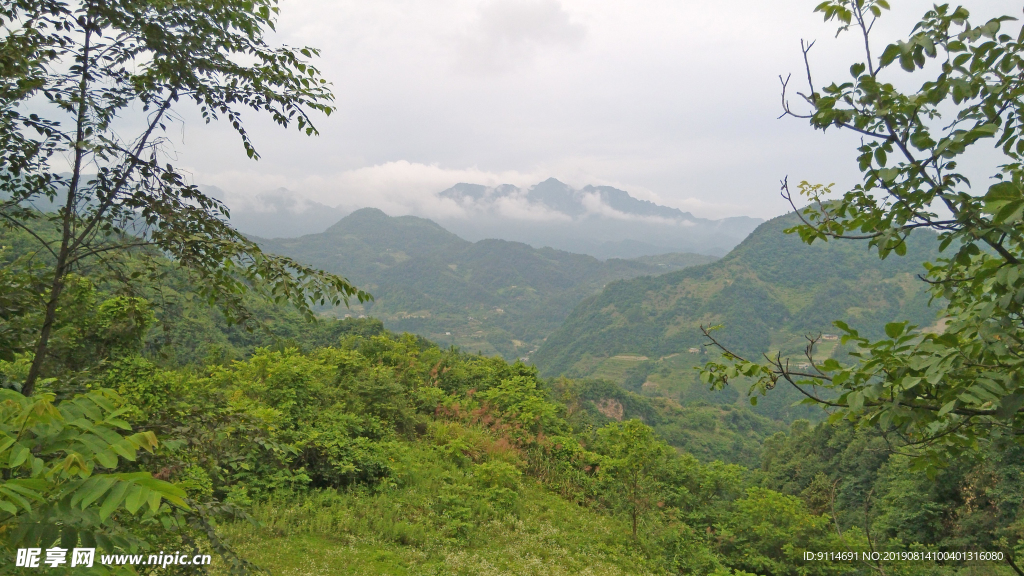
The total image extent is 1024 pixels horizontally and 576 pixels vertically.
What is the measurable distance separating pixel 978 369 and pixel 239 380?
11776 mm

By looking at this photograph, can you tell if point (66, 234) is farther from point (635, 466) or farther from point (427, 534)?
point (635, 466)

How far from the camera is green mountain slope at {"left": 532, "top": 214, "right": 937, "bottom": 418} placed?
13538 centimetres

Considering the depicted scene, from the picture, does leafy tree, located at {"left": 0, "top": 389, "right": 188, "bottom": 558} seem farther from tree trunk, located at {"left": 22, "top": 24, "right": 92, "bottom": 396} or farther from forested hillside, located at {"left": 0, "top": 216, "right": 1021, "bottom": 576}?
tree trunk, located at {"left": 22, "top": 24, "right": 92, "bottom": 396}

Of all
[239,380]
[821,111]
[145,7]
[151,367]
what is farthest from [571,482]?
[145,7]

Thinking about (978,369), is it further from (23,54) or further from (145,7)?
(23,54)

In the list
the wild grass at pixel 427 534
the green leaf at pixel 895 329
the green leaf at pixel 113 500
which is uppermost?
the green leaf at pixel 895 329

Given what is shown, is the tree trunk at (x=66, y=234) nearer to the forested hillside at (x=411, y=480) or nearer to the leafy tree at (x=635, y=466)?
the forested hillside at (x=411, y=480)

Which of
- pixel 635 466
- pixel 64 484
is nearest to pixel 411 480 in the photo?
pixel 635 466

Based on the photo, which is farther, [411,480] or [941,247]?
[411,480]

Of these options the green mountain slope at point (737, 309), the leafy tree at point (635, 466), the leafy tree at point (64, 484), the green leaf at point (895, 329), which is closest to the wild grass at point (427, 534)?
the leafy tree at point (635, 466)

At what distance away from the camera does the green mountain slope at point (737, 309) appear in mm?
135375

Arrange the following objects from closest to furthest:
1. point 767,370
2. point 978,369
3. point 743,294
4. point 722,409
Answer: point 978,369 → point 767,370 → point 722,409 → point 743,294

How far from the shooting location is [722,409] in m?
94.3

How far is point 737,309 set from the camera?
16100 centimetres
